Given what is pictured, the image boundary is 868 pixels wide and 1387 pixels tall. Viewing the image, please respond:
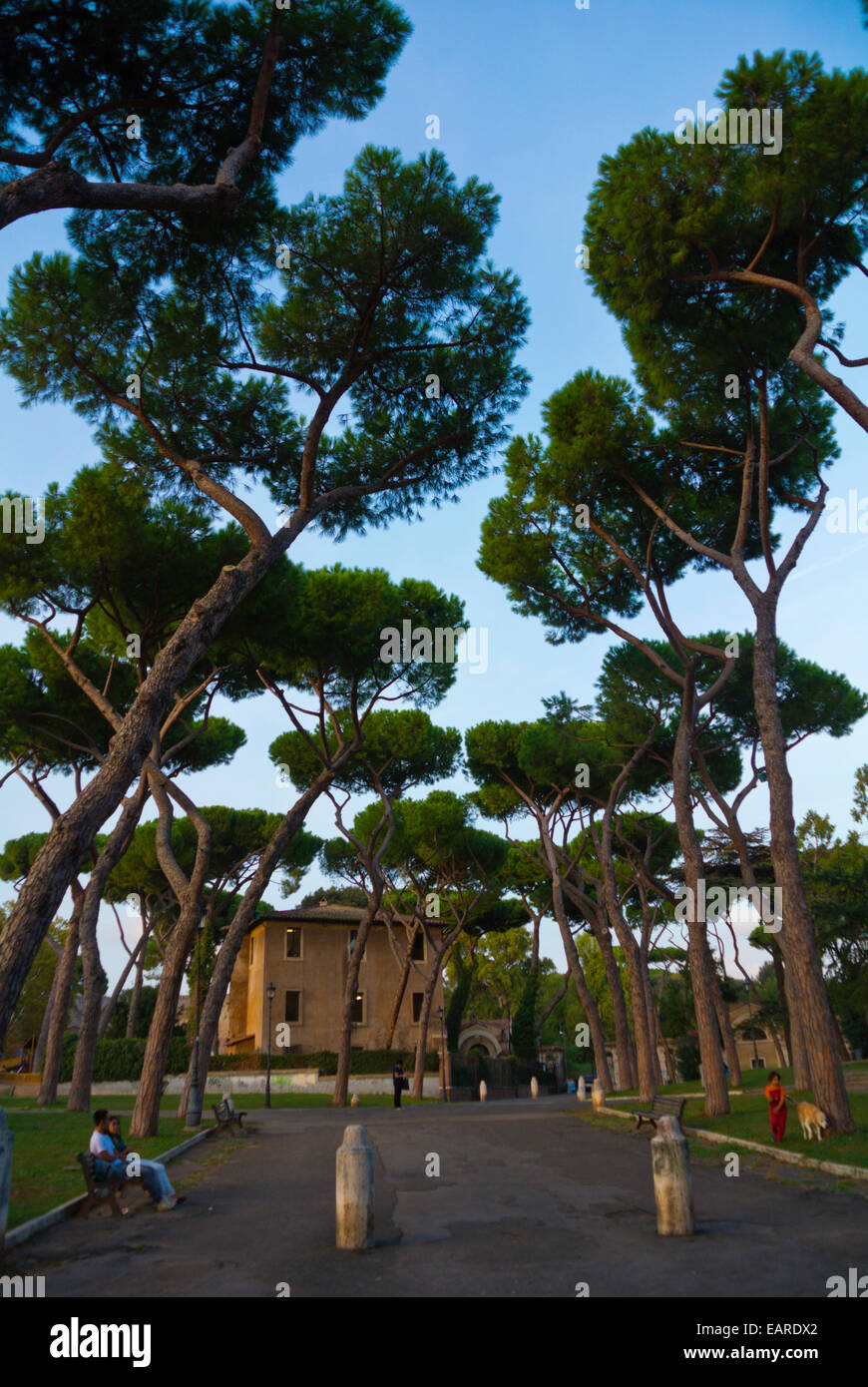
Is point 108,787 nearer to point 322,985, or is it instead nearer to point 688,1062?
point 688,1062

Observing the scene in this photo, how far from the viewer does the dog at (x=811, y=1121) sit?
12016mm

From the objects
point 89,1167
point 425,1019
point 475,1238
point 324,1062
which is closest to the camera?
point 475,1238

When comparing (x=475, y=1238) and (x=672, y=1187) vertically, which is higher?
(x=672, y=1187)

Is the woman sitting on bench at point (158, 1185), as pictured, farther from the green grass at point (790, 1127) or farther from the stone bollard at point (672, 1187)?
the green grass at point (790, 1127)

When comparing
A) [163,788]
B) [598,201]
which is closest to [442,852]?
[163,788]

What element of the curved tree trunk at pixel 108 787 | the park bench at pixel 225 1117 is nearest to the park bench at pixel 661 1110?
the park bench at pixel 225 1117

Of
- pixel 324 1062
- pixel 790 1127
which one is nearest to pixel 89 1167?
pixel 790 1127

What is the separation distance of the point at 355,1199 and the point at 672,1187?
96.4 inches

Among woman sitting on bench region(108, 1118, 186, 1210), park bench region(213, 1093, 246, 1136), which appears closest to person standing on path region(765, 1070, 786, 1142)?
woman sitting on bench region(108, 1118, 186, 1210)

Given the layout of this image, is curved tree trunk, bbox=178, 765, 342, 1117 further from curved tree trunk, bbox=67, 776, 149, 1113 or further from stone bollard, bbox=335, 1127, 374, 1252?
stone bollard, bbox=335, 1127, 374, 1252

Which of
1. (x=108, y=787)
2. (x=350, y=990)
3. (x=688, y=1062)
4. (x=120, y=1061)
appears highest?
(x=108, y=787)

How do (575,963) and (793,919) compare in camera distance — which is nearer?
(793,919)

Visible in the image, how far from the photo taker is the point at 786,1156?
11.5 meters

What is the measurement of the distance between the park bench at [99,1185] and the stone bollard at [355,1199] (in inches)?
116
